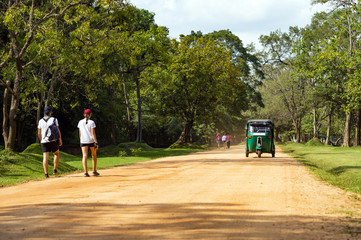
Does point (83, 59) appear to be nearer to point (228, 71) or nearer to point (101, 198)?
point (101, 198)

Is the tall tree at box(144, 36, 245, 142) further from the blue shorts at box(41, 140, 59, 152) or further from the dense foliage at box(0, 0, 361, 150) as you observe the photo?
the blue shorts at box(41, 140, 59, 152)

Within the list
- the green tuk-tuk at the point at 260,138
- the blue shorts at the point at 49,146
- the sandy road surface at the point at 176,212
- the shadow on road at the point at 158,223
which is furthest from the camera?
the green tuk-tuk at the point at 260,138

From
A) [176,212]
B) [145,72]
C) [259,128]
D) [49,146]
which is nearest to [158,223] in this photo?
[176,212]

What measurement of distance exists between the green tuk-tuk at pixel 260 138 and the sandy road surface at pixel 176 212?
16.0m

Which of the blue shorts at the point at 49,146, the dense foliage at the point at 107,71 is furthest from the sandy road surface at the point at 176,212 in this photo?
the dense foliage at the point at 107,71

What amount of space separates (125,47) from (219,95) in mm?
26152

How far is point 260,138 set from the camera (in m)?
26.2

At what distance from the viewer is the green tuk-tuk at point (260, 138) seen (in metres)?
26.2

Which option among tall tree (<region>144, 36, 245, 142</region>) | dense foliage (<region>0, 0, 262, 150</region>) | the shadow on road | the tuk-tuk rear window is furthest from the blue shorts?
tall tree (<region>144, 36, 245, 142</region>)

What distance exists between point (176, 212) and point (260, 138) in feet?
66.0

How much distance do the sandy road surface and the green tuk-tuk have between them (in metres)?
16.0

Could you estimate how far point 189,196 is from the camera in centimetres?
846

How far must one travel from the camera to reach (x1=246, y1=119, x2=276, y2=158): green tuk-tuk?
85.9 ft

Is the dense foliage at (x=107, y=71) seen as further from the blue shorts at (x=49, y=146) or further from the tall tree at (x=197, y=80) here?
the blue shorts at (x=49, y=146)
